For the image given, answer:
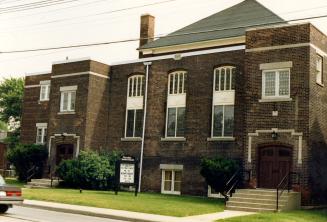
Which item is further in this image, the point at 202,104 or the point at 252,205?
the point at 202,104

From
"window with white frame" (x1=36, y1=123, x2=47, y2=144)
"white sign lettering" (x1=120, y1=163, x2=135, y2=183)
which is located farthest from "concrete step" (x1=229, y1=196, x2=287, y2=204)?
"window with white frame" (x1=36, y1=123, x2=47, y2=144)

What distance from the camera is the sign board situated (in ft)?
86.8

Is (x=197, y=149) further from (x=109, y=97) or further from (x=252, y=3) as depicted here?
(x=252, y=3)

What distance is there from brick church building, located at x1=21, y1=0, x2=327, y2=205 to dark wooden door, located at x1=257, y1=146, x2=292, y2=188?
50 millimetres

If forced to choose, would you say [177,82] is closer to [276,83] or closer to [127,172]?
[127,172]

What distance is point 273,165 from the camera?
78.3 ft

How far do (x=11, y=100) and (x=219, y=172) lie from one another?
154 feet

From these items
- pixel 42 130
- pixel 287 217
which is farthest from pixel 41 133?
pixel 287 217

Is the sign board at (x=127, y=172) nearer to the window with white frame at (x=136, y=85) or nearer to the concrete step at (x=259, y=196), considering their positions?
the concrete step at (x=259, y=196)

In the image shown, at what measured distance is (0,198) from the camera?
15.8m

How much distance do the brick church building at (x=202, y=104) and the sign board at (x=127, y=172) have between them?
13.0 feet

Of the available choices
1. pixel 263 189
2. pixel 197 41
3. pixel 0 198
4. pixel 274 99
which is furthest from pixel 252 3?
pixel 0 198

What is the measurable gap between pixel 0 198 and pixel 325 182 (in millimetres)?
16085

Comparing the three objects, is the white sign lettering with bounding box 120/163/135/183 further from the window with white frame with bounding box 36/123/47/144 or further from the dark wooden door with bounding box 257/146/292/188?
the window with white frame with bounding box 36/123/47/144
